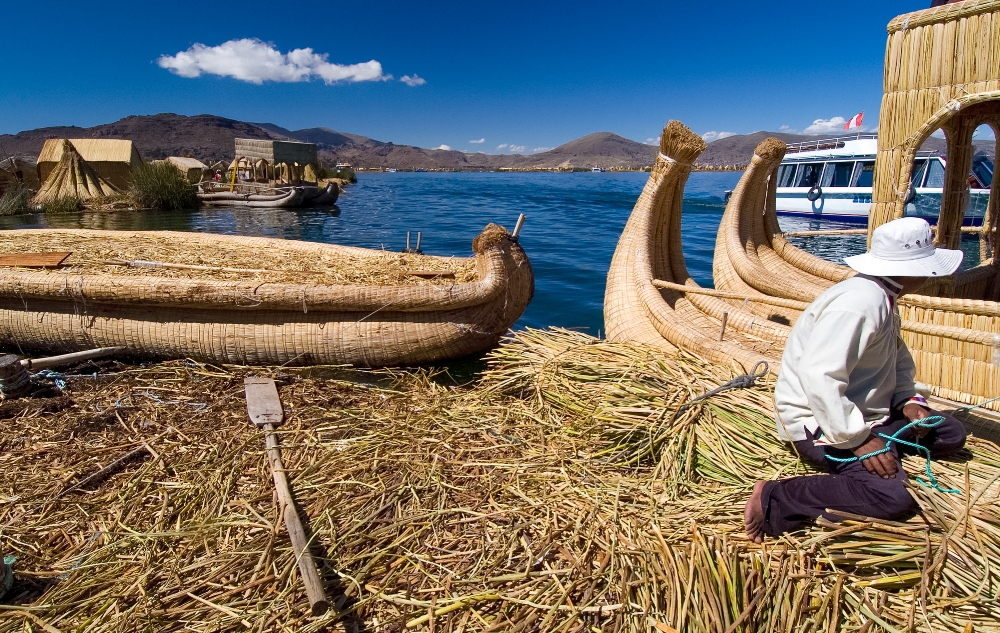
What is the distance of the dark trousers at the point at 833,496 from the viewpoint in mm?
1909

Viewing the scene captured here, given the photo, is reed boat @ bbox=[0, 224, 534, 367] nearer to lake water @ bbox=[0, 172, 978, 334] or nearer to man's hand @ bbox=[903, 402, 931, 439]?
lake water @ bbox=[0, 172, 978, 334]

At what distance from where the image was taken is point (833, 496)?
1.96m

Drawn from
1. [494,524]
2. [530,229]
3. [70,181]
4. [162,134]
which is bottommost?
[494,524]

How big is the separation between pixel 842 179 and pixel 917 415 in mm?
19863

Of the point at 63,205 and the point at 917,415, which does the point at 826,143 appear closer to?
the point at 917,415

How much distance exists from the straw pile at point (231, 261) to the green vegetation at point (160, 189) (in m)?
20.2

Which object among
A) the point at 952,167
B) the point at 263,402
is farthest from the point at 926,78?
the point at 263,402

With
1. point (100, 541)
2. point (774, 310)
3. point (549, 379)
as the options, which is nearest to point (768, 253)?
point (774, 310)

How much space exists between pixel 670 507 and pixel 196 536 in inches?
79.4

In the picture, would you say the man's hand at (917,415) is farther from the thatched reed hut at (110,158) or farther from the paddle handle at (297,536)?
the thatched reed hut at (110,158)

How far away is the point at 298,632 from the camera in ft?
6.19

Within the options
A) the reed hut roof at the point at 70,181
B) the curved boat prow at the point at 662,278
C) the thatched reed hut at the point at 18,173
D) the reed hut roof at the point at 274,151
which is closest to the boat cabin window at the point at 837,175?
the curved boat prow at the point at 662,278

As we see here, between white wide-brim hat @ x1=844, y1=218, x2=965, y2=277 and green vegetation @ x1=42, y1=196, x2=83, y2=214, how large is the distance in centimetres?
2752

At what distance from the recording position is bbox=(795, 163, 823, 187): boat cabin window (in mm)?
19477
